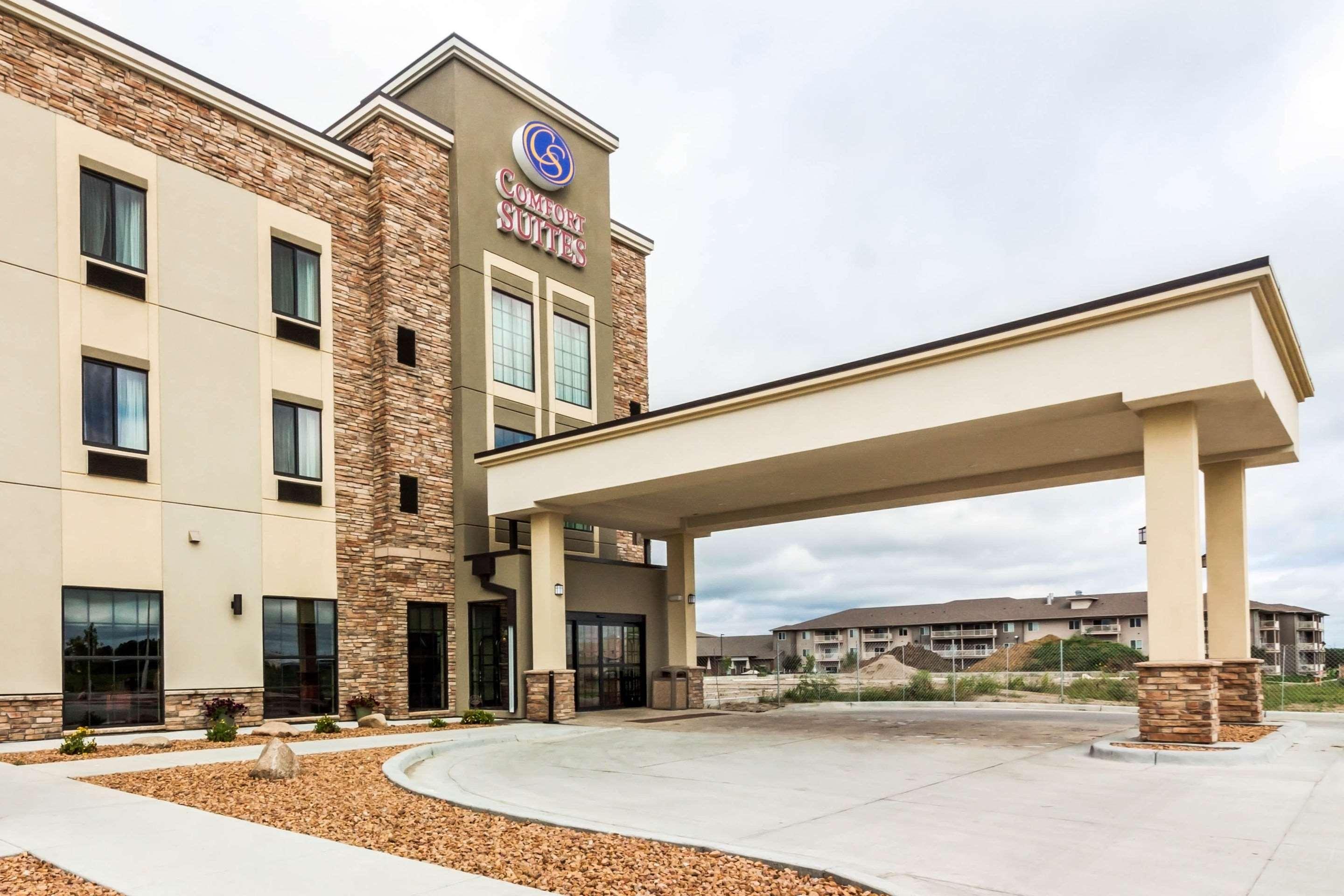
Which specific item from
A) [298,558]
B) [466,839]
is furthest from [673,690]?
[466,839]

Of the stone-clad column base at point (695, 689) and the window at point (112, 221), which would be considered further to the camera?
the stone-clad column base at point (695, 689)

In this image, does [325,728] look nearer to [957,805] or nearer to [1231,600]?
[957,805]

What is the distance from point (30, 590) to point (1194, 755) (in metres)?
17.4

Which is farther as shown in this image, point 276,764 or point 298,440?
point 298,440

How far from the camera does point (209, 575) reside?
740 inches

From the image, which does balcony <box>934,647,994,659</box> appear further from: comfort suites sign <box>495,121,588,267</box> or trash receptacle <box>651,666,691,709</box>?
comfort suites sign <box>495,121,588,267</box>

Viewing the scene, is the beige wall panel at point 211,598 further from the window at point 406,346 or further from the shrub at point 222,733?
the window at point 406,346

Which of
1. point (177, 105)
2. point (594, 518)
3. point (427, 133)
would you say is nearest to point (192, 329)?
point (177, 105)

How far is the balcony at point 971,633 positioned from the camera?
7988 centimetres

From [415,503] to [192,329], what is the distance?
19.2 ft

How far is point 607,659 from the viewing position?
24203mm

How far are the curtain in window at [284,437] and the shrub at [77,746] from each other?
682 cm

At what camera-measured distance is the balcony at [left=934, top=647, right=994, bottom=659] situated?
7712 cm

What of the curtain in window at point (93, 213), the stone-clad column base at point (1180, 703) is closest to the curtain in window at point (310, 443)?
the curtain in window at point (93, 213)
